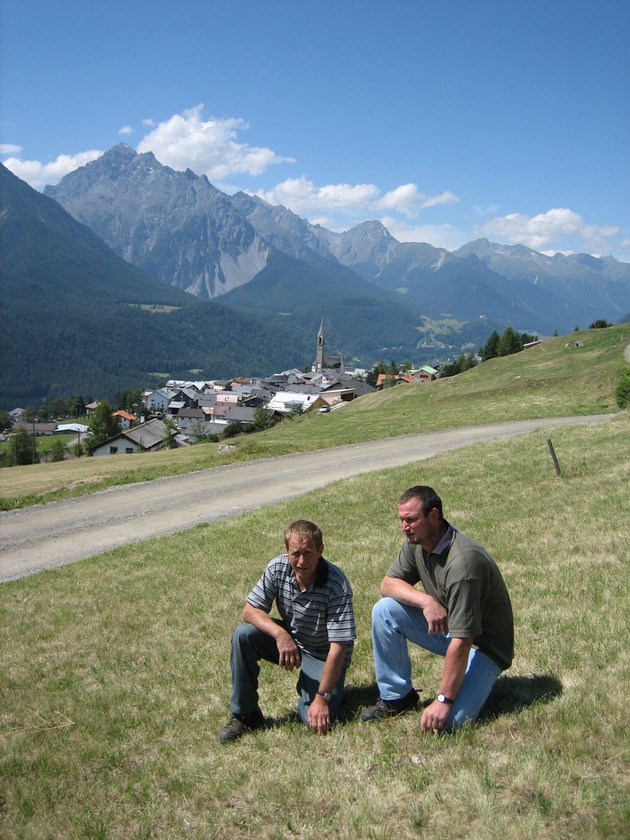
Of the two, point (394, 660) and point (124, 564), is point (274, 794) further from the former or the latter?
point (124, 564)

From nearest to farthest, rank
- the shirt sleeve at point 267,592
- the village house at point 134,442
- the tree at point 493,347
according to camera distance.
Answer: the shirt sleeve at point 267,592, the village house at point 134,442, the tree at point 493,347

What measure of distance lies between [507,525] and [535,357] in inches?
1997

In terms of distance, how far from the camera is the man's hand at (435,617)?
192 inches

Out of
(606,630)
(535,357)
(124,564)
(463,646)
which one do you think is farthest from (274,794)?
(535,357)

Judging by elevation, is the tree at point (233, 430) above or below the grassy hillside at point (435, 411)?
below

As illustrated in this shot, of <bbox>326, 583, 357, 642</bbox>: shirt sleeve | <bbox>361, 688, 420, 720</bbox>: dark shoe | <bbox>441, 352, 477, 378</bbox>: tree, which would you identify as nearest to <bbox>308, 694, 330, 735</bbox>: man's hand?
<bbox>361, 688, 420, 720</bbox>: dark shoe

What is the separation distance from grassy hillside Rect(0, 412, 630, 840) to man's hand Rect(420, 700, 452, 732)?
0.34ft

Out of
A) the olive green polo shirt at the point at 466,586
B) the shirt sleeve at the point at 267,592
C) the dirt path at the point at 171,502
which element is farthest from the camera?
the dirt path at the point at 171,502

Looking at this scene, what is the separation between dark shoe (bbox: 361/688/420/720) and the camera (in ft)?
17.1

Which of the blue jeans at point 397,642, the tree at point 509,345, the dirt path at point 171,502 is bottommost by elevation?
the dirt path at point 171,502

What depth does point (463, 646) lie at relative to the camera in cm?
473

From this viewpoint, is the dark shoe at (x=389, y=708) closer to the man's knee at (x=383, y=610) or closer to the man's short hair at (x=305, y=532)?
the man's knee at (x=383, y=610)

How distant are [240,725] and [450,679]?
1822 mm

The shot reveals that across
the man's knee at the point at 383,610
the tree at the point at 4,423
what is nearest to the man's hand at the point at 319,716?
the man's knee at the point at 383,610
